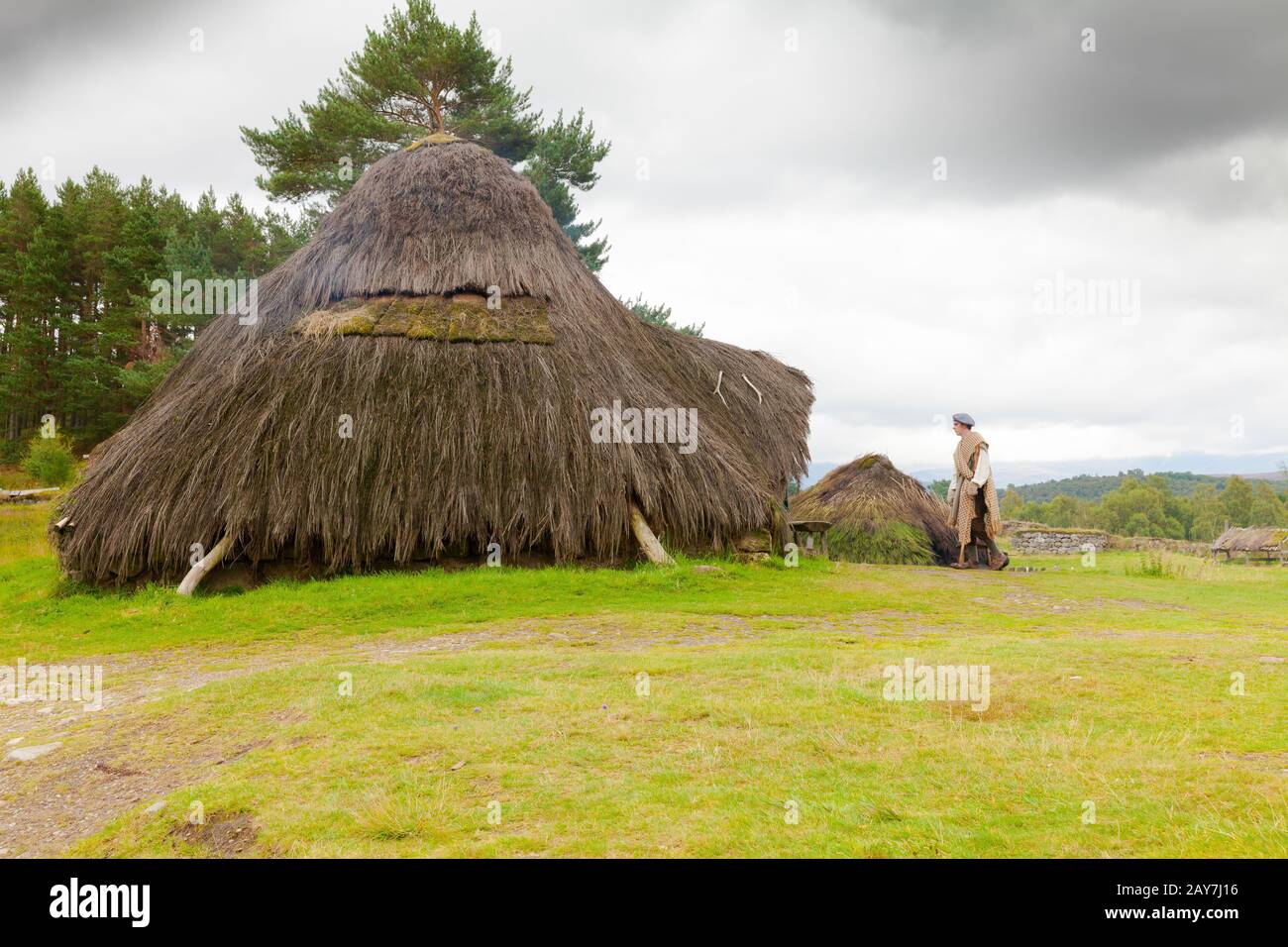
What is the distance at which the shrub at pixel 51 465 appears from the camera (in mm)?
30281

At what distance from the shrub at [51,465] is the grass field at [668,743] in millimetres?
25586

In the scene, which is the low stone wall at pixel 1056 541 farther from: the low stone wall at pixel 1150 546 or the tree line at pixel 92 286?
the tree line at pixel 92 286

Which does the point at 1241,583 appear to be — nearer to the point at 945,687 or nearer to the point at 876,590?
the point at 876,590

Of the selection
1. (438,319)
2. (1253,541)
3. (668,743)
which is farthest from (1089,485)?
(668,743)

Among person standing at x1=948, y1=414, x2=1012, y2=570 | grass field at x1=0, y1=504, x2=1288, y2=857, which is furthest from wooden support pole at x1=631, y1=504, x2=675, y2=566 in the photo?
person standing at x1=948, y1=414, x2=1012, y2=570

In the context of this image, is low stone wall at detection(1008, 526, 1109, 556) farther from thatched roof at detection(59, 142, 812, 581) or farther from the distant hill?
the distant hill

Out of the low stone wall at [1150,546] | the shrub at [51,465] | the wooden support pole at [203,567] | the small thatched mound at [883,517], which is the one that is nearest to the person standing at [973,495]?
the small thatched mound at [883,517]

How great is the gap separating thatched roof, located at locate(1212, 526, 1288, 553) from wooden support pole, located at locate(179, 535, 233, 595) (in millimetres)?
37218

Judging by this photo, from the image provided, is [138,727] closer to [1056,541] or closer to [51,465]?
[1056,541]

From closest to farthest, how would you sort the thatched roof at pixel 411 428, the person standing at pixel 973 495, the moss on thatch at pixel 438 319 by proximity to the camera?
the thatched roof at pixel 411 428 → the person standing at pixel 973 495 → the moss on thatch at pixel 438 319

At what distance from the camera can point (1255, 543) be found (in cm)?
3431
